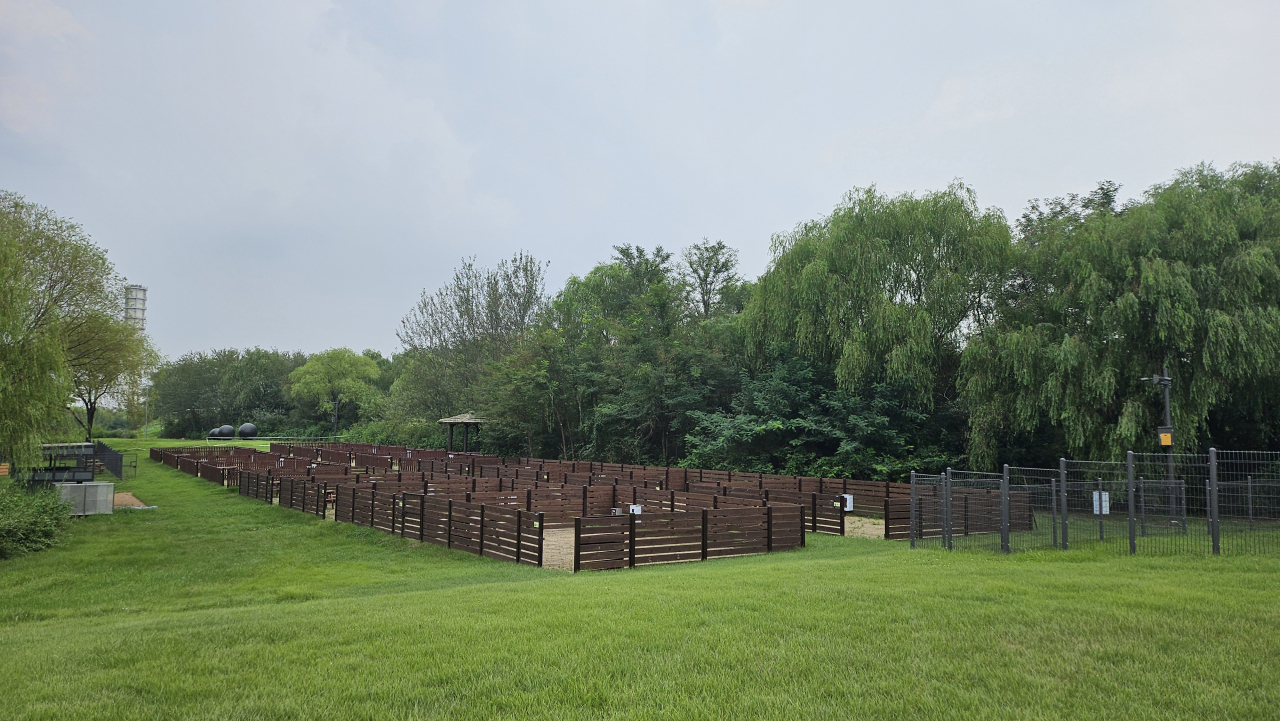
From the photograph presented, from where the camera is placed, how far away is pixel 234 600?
972 centimetres

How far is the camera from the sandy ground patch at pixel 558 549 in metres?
12.6

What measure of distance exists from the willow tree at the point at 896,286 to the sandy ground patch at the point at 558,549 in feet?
43.5

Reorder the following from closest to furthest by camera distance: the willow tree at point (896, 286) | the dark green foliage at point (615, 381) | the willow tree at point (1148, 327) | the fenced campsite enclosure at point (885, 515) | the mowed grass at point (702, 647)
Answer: the mowed grass at point (702, 647) → the fenced campsite enclosure at point (885, 515) → the willow tree at point (1148, 327) → the willow tree at point (896, 286) → the dark green foliage at point (615, 381)

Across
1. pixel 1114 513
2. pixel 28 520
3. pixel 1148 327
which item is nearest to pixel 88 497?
pixel 28 520

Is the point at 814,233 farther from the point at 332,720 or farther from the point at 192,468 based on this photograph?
the point at 192,468

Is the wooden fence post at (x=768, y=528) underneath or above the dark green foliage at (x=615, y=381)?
underneath

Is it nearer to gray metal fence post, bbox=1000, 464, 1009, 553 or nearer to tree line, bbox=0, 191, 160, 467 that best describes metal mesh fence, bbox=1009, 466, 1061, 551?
gray metal fence post, bbox=1000, 464, 1009, 553

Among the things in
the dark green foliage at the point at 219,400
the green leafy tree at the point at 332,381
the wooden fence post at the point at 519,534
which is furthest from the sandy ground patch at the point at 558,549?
the dark green foliage at the point at 219,400

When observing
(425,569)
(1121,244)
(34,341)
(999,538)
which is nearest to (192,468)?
(34,341)

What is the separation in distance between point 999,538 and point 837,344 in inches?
580

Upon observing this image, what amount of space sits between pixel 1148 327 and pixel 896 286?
8.44 metres

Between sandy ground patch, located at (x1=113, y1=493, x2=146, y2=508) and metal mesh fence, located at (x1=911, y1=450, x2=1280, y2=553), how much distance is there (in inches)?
868

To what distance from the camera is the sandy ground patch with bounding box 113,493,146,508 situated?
21.2m

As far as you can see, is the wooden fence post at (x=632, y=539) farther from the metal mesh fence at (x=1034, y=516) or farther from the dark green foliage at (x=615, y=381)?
the dark green foliage at (x=615, y=381)
